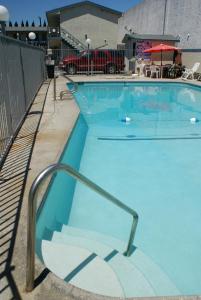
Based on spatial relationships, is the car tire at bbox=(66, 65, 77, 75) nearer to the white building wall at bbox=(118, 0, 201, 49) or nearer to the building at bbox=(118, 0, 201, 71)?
the building at bbox=(118, 0, 201, 71)

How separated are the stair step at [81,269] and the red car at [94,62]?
20369mm

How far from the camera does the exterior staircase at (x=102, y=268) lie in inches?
91.5

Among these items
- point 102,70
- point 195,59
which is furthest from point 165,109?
point 102,70

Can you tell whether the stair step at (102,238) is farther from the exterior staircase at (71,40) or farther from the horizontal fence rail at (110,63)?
the exterior staircase at (71,40)

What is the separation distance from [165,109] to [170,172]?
6415mm

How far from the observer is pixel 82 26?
3027 cm

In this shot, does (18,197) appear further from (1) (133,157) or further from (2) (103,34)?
(2) (103,34)

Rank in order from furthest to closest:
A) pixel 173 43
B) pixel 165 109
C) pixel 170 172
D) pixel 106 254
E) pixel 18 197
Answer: pixel 173 43, pixel 165 109, pixel 170 172, pixel 18 197, pixel 106 254

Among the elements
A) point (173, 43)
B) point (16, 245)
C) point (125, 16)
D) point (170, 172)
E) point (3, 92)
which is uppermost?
point (125, 16)

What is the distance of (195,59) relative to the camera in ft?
59.3

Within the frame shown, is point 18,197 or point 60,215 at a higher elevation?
point 18,197

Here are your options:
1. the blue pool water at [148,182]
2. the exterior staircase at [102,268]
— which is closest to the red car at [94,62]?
the blue pool water at [148,182]

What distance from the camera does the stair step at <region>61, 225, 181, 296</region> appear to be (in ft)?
9.83

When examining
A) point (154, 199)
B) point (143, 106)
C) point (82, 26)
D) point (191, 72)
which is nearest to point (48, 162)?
point (154, 199)
